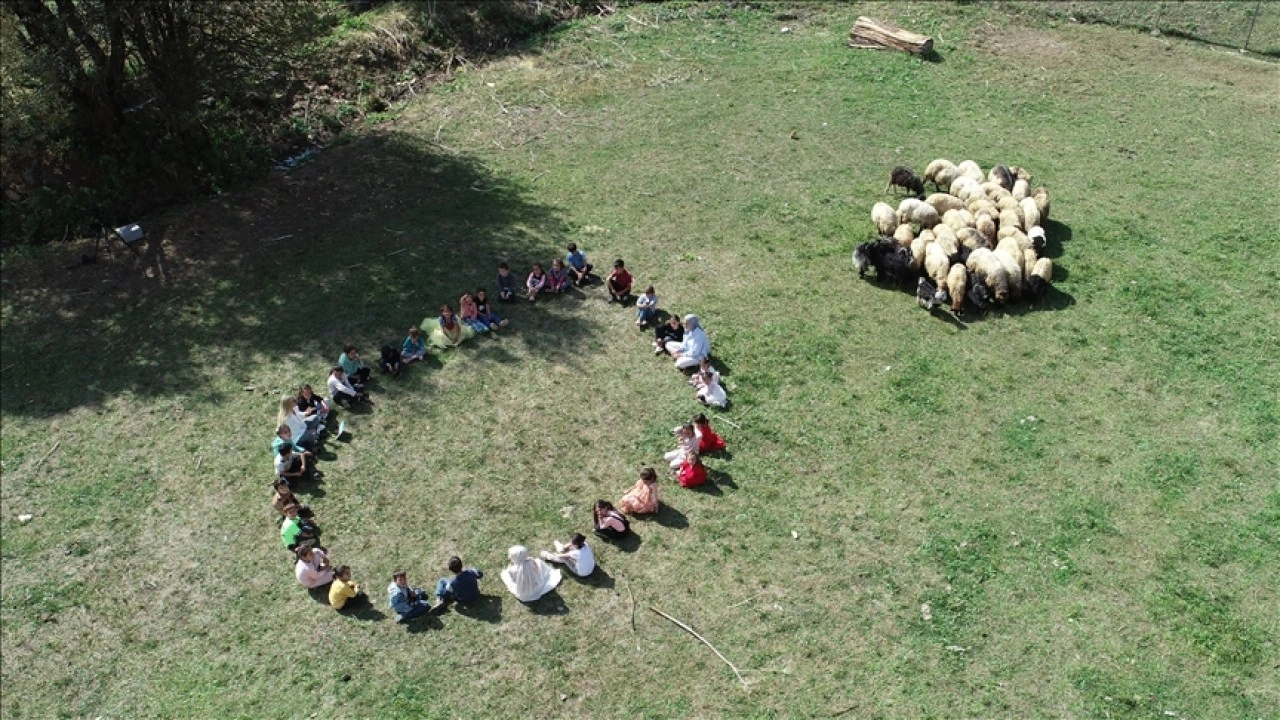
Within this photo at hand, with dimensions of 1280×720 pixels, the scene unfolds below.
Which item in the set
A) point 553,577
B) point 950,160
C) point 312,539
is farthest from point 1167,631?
point 950,160

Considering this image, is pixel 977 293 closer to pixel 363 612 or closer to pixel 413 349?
pixel 413 349

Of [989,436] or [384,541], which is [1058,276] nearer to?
[989,436]

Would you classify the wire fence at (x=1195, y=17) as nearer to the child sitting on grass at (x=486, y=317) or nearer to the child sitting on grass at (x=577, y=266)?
the child sitting on grass at (x=577, y=266)

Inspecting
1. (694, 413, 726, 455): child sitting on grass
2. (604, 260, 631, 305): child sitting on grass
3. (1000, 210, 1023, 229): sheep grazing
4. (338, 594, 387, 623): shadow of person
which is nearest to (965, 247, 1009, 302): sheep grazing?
(1000, 210, 1023, 229): sheep grazing

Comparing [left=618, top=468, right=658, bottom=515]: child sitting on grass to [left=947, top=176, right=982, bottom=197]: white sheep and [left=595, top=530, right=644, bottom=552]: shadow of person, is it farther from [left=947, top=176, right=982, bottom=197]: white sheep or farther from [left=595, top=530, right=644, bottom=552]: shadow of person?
[left=947, top=176, right=982, bottom=197]: white sheep

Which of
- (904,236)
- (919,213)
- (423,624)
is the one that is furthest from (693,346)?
(423,624)
